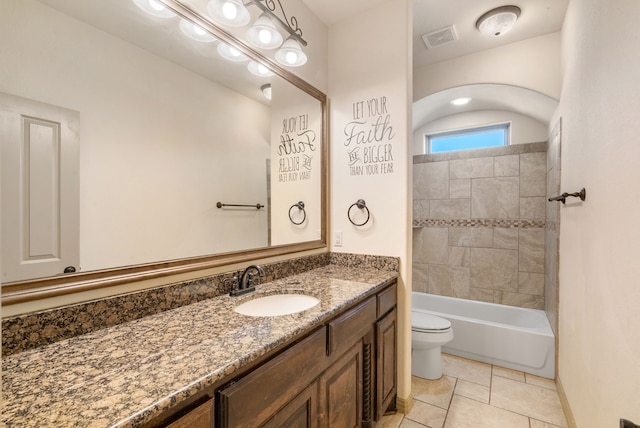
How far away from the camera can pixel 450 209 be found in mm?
3377

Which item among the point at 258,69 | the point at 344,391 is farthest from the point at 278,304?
the point at 258,69

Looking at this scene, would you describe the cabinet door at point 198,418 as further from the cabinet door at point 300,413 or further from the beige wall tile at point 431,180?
the beige wall tile at point 431,180

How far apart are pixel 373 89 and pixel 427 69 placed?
49.3 inches

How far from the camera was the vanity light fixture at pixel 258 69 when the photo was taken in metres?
1.58

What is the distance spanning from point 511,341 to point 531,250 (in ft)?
3.50

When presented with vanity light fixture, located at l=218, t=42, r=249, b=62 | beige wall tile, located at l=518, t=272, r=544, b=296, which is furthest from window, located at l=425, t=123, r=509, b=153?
vanity light fixture, located at l=218, t=42, r=249, b=62

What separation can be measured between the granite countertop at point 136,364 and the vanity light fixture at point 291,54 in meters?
1.40

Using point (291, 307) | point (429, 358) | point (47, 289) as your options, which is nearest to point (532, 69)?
point (429, 358)

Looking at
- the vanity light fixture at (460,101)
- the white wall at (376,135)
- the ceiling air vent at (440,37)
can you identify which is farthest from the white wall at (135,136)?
the vanity light fixture at (460,101)

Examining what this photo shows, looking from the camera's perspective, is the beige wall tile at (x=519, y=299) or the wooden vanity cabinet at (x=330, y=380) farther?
the beige wall tile at (x=519, y=299)

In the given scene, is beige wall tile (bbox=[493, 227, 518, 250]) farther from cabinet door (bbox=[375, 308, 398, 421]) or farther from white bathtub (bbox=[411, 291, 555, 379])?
cabinet door (bbox=[375, 308, 398, 421])

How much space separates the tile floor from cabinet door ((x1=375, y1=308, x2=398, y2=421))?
226mm

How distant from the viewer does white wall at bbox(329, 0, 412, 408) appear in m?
1.85

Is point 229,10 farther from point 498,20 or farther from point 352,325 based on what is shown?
point 498,20
